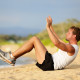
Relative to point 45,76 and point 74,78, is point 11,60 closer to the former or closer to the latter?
point 45,76

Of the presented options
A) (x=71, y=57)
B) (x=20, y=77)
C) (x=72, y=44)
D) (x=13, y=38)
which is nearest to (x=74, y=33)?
(x=72, y=44)

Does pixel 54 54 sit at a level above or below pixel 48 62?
above

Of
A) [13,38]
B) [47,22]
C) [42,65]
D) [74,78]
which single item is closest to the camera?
[74,78]

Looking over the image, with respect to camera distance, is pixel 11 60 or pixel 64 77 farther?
pixel 11 60

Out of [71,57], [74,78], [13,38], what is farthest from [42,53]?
[13,38]

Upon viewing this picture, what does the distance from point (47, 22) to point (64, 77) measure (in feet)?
4.06

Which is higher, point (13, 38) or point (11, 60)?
point (13, 38)

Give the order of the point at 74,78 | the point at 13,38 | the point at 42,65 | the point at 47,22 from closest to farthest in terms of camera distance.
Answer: the point at 74,78 < the point at 47,22 < the point at 42,65 < the point at 13,38

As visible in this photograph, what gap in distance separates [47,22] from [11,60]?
128 cm

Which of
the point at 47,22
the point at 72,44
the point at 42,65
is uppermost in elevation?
the point at 47,22

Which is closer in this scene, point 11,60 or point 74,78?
point 74,78

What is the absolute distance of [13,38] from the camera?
45438 mm

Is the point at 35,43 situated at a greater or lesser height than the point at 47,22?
lesser

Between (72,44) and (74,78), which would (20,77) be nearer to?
(74,78)
